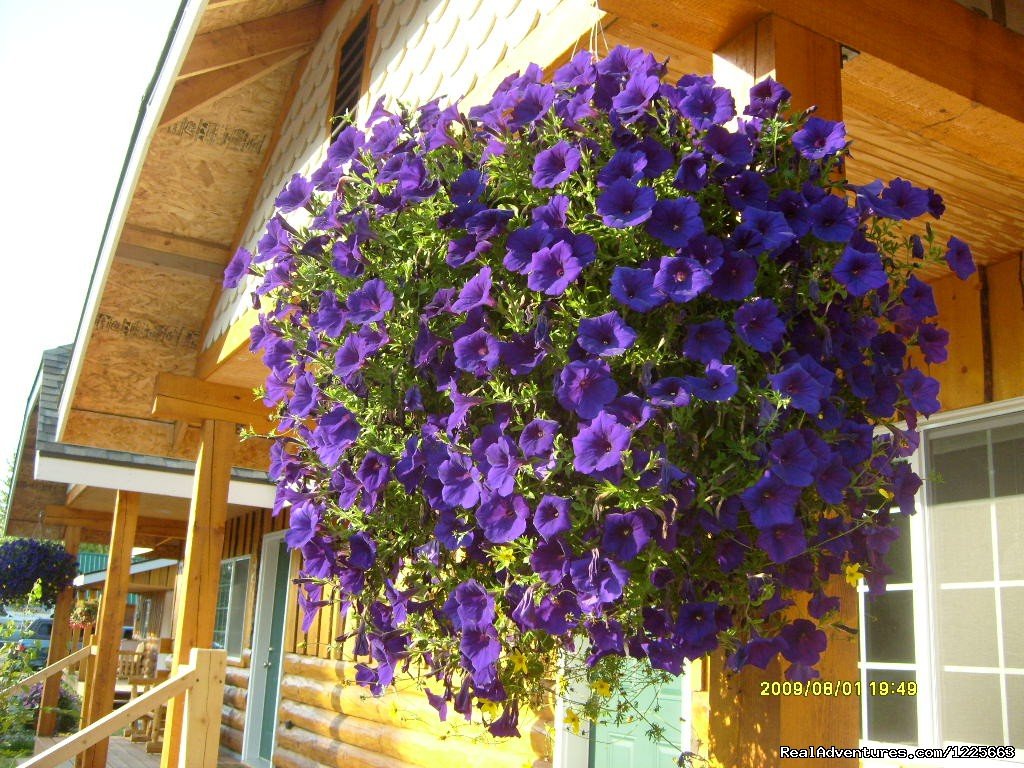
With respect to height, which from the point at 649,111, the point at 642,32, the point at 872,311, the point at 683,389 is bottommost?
the point at 683,389

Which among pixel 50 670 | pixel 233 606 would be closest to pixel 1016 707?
pixel 50 670

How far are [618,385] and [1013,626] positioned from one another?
2.69 m

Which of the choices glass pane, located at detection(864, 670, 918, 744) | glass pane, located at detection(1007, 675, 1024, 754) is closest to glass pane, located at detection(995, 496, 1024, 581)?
glass pane, located at detection(1007, 675, 1024, 754)

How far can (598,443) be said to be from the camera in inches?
48.7

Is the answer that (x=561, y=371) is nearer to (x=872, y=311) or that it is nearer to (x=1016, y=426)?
(x=872, y=311)

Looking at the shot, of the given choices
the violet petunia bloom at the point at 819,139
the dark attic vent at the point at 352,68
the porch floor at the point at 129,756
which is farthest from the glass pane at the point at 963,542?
the porch floor at the point at 129,756

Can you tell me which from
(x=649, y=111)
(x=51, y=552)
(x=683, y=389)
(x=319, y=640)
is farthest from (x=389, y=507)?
(x=51, y=552)

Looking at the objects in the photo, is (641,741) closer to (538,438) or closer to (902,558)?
(902,558)

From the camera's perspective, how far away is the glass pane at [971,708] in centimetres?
331

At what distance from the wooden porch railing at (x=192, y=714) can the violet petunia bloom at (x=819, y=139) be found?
9.52ft

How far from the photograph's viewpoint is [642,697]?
4.23 m

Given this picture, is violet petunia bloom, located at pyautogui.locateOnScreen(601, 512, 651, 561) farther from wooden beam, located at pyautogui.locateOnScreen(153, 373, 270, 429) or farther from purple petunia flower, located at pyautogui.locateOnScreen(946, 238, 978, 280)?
wooden beam, located at pyautogui.locateOnScreen(153, 373, 270, 429)

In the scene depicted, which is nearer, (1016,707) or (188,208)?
(1016,707)

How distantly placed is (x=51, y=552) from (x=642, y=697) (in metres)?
9.48
